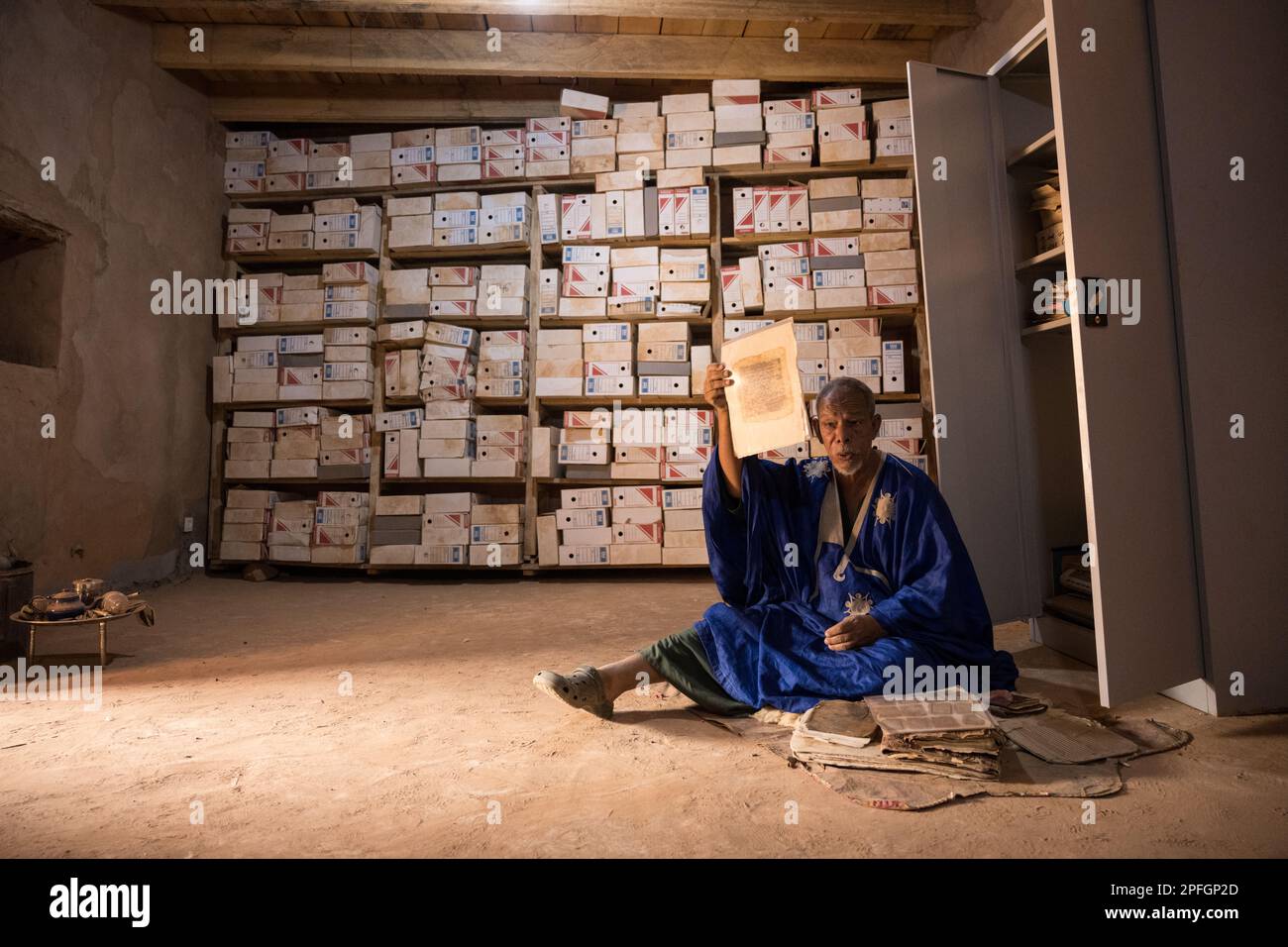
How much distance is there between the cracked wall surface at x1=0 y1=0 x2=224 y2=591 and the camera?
436cm

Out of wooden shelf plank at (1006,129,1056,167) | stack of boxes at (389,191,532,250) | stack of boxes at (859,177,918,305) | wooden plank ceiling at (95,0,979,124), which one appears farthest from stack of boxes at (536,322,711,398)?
wooden shelf plank at (1006,129,1056,167)

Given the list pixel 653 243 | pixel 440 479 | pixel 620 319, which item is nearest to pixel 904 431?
pixel 620 319

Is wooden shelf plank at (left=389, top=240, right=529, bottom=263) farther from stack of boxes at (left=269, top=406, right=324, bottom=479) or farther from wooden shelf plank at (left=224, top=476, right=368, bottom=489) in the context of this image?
wooden shelf plank at (left=224, top=476, right=368, bottom=489)

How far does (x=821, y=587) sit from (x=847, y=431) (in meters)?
0.59

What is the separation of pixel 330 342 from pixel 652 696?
4.70 m

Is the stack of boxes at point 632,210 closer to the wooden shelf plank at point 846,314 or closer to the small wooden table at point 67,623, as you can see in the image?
the wooden shelf plank at point 846,314

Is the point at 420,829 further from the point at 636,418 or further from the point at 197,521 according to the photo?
the point at 197,521

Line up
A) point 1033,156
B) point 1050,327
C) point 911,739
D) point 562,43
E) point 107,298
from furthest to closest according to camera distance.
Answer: point 562,43
point 107,298
point 1033,156
point 1050,327
point 911,739

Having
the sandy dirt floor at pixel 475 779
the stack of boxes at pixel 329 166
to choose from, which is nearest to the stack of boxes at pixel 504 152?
the stack of boxes at pixel 329 166

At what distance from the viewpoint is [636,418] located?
566cm

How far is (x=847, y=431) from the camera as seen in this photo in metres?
2.44

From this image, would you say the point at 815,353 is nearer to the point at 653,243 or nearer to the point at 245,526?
the point at 653,243

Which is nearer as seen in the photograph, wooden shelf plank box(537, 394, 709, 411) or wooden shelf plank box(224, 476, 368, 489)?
wooden shelf plank box(537, 394, 709, 411)

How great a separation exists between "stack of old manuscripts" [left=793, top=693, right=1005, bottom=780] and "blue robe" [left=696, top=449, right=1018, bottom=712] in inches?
9.6
